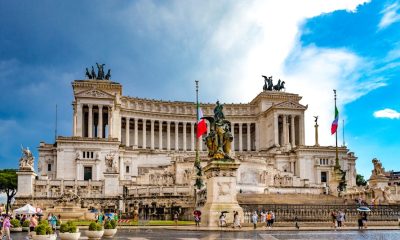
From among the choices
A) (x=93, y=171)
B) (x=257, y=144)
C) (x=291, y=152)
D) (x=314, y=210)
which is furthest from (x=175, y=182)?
(x=257, y=144)

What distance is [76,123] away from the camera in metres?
110

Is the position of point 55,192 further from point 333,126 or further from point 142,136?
point 142,136

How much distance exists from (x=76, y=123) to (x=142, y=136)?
1963 cm

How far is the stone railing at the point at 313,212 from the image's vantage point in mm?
39656

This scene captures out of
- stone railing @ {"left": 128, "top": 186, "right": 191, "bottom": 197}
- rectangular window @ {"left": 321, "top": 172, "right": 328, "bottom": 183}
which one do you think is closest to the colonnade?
rectangular window @ {"left": 321, "top": 172, "right": 328, "bottom": 183}

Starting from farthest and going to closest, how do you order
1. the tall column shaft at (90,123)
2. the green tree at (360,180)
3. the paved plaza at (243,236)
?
the green tree at (360,180) < the tall column shaft at (90,123) < the paved plaza at (243,236)

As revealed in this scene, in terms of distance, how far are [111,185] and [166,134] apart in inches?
2226

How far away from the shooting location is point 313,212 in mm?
42500

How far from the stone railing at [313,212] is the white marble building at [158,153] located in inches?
749

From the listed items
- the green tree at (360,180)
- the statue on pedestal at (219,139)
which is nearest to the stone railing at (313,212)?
the statue on pedestal at (219,139)

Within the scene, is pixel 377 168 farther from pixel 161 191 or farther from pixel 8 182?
pixel 8 182

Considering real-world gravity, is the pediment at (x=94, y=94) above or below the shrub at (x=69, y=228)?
above

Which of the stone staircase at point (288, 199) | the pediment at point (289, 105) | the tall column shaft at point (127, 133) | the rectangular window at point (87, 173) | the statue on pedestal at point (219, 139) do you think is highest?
the pediment at point (289, 105)

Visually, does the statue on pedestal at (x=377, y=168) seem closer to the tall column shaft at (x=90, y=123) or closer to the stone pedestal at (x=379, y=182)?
the stone pedestal at (x=379, y=182)
